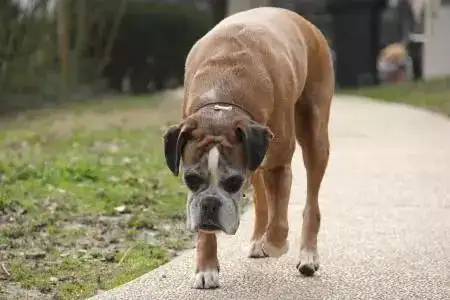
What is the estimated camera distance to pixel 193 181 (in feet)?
15.8

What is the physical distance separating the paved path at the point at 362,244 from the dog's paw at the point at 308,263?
0.16 feet

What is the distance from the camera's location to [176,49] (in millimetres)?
25688

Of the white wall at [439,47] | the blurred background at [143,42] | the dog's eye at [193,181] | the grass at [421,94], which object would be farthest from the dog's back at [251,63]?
the white wall at [439,47]

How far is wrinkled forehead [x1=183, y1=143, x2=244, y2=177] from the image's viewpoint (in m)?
4.79

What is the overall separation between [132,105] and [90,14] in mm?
3108

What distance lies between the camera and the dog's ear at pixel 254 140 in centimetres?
482

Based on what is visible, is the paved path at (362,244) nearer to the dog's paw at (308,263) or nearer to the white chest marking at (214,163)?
the dog's paw at (308,263)

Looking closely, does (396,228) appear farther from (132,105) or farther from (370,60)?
(370,60)

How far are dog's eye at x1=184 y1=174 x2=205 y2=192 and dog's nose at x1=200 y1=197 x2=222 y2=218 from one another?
Answer: 0.09 m

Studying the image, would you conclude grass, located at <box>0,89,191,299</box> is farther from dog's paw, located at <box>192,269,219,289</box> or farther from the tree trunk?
the tree trunk

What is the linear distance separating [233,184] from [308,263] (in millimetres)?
1005

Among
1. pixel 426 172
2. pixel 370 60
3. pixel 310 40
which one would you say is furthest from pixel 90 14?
pixel 310 40

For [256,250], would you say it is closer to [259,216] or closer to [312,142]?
[259,216]

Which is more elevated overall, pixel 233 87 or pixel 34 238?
pixel 233 87
